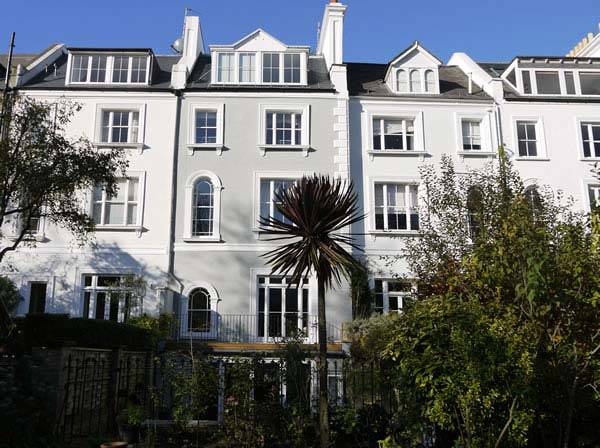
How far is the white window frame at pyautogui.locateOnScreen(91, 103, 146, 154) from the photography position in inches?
840

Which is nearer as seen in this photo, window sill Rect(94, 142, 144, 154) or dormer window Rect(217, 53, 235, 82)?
window sill Rect(94, 142, 144, 154)

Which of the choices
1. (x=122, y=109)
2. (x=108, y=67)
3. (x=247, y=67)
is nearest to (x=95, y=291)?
(x=122, y=109)

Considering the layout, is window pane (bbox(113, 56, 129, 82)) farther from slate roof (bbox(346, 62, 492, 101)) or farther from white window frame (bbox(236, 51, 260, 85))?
slate roof (bbox(346, 62, 492, 101))

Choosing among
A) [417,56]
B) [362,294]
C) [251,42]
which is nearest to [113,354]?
[362,294]

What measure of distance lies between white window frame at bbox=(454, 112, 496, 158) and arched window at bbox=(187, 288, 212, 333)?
1128cm

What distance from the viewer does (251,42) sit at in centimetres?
2306

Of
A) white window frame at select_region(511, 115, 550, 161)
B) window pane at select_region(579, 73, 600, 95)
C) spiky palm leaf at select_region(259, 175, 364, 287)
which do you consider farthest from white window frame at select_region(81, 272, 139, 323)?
window pane at select_region(579, 73, 600, 95)

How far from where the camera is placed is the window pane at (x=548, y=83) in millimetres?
23781

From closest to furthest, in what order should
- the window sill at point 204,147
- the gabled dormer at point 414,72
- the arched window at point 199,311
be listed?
the arched window at point 199,311, the window sill at point 204,147, the gabled dormer at point 414,72

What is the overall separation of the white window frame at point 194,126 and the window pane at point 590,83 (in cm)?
1530

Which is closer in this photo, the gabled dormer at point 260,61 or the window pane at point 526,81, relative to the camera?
the gabled dormer at point 260,61

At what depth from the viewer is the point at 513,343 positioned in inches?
313

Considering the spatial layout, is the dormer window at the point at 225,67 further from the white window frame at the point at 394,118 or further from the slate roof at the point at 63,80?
the white window frame at the point at 394,118

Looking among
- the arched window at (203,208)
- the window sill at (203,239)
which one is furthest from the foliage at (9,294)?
the arched window at (203,208)
